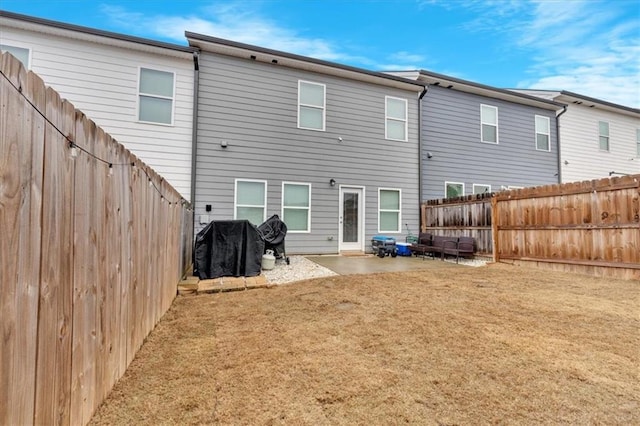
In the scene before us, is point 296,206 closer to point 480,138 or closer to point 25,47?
point 25,47

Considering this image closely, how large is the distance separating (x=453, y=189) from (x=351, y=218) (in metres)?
4.28

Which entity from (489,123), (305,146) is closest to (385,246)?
(305,146)

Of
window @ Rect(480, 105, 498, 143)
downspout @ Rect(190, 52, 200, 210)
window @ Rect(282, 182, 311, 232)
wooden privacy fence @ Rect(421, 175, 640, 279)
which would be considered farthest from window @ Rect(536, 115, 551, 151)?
downspout @ Rect(190, 52, 200, 210)

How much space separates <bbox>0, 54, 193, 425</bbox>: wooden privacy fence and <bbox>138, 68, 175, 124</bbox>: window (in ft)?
21.4

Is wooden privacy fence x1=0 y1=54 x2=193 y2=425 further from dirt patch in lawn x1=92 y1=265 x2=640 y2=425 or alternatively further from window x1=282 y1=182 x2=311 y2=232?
window x1=282 y1=182 x2=311 y2=232

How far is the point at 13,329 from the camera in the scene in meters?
1.12

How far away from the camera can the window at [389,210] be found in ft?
33.3

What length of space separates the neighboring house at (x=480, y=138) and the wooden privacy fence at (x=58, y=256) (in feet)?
32.9

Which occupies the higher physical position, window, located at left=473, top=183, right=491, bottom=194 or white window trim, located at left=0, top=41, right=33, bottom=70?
white window trim, located at left=0, top=41, right=33, bottom=70

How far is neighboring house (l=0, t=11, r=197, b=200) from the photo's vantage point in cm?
727

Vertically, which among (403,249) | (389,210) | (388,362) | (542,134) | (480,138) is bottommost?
(388,362)

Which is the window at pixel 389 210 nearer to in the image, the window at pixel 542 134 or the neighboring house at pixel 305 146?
the neighboring house at pixel 305 146

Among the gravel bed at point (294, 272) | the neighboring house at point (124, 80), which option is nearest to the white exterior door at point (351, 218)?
the gravel bed at point (294, 272)

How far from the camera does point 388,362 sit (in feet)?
8.67
